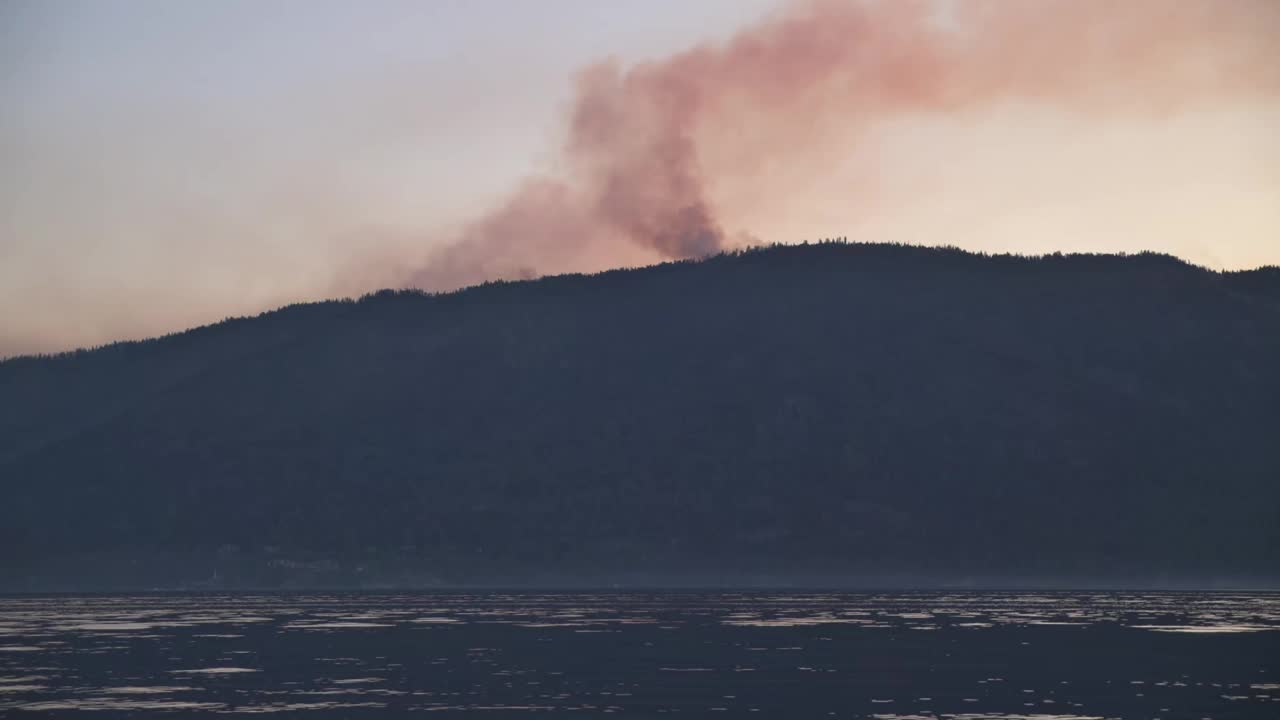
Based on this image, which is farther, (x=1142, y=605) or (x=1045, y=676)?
(x=1142, y=605)

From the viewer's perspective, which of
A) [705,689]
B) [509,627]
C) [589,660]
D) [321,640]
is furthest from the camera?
[509,627]

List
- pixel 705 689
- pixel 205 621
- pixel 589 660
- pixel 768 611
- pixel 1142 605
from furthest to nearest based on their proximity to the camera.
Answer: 1. pixel 1142 605
2. pixel 768 611
3. pixel 205 621
4. pixel 589 660
5. pixel 705 689

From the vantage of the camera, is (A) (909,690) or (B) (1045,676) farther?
(B) (1045,676)

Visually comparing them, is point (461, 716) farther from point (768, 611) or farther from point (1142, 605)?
point (1142, 605)

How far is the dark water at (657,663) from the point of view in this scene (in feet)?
236

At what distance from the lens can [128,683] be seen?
273 feet

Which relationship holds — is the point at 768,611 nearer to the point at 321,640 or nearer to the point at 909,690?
the point at 321,640

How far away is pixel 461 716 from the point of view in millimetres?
68625

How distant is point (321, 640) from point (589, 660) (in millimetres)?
25069

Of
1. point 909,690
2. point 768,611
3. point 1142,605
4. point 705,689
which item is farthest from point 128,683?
point 1142,605

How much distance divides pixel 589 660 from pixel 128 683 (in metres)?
23.6

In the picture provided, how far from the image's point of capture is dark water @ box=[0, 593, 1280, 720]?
7206 cm

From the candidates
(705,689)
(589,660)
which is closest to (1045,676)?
(705,689)

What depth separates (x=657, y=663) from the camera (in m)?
92.1
